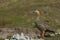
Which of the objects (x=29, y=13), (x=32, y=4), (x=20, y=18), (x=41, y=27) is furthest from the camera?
(x=32, y=4)

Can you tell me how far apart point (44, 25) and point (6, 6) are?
11.5 m

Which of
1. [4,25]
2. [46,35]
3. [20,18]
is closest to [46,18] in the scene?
[20,18]

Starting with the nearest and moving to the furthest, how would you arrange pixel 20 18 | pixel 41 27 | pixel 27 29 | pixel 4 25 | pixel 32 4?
pixel 41 27 < pixel 27 29 < pixel 4 25 < pixel 20 18 < pixel 32 4

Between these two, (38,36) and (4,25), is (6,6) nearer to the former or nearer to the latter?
(4,25)

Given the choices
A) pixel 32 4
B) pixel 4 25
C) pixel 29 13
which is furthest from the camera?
pixel 32 4

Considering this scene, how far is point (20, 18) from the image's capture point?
26.0 metres

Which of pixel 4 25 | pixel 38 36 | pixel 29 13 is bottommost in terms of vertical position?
pixel 38 36

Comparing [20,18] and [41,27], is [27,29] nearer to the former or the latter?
[41,27]

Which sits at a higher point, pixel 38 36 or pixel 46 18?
pixel 46 18

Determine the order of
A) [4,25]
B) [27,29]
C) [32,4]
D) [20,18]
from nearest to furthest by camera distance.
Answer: [27,29], [4,25], [20,18], [32,4]

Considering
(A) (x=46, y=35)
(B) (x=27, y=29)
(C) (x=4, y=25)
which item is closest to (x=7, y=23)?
(C) (x=4, y=25)

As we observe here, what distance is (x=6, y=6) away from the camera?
3130cm

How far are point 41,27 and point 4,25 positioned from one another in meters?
4.37

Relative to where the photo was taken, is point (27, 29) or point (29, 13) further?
point (29, 13)
